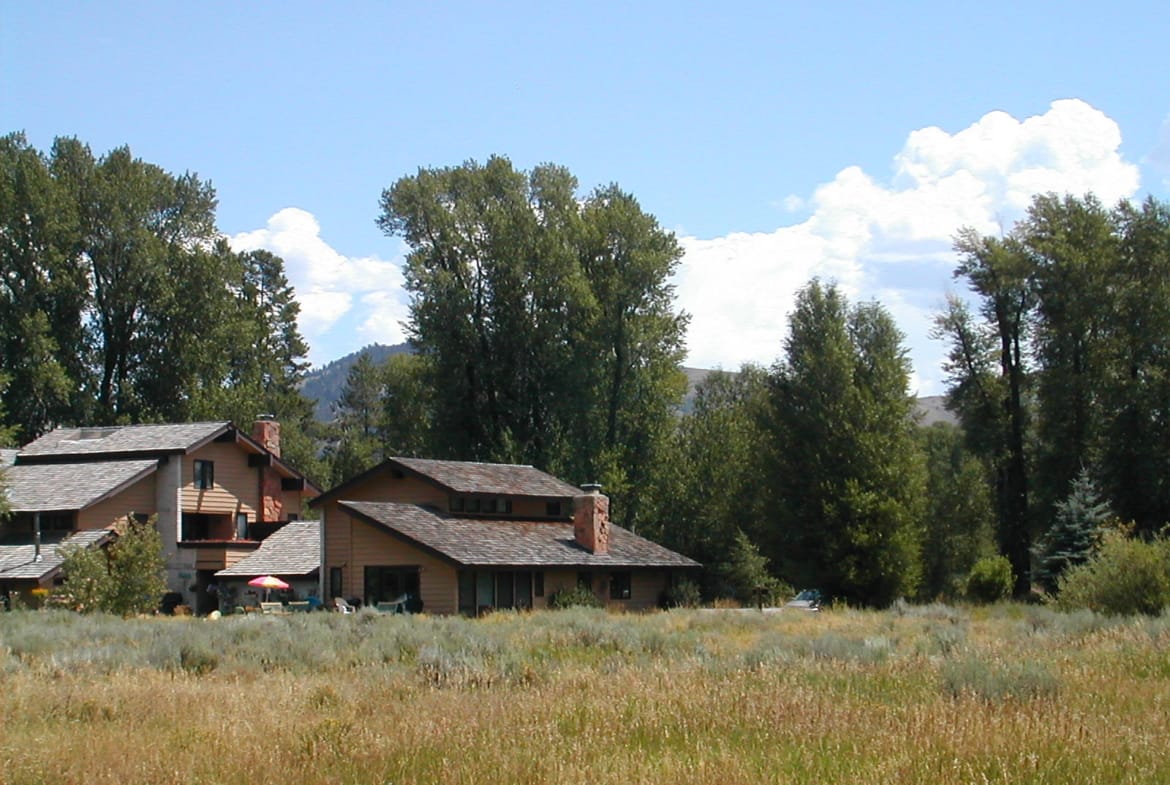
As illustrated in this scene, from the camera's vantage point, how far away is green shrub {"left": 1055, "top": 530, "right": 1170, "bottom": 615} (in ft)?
102

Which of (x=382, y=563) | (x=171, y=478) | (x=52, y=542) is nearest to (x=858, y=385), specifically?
(x=382, y=563)

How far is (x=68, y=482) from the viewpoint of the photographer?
50406mm

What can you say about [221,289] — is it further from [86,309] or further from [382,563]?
[382,563]

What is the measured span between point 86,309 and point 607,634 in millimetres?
48149

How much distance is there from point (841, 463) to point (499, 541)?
591 inches

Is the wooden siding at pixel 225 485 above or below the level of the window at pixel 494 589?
above

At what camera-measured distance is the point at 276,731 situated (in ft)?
42.4

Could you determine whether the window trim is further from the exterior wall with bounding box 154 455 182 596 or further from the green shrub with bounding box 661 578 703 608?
the green shrub with bounding box 661 578 703 608

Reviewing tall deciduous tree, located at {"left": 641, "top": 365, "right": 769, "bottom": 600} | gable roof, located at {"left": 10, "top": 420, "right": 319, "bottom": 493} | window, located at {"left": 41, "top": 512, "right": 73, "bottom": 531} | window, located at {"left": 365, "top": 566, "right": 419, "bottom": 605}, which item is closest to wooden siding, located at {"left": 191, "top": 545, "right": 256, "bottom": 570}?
gable roof, located at {"left": 10, "top": 420, "right": 319, "bottom": 493}

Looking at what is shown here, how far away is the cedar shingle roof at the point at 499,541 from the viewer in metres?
43.3

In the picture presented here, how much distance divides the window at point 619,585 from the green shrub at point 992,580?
13151 millimetres

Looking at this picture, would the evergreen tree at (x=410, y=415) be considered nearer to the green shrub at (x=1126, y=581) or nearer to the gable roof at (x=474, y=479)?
the gable roof at (x=474, y=479)

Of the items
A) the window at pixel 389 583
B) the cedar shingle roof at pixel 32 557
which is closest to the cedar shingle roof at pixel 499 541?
the window at pixel 389 583

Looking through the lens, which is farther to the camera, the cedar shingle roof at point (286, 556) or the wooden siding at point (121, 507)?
the wooden siding at point (121, 507)
